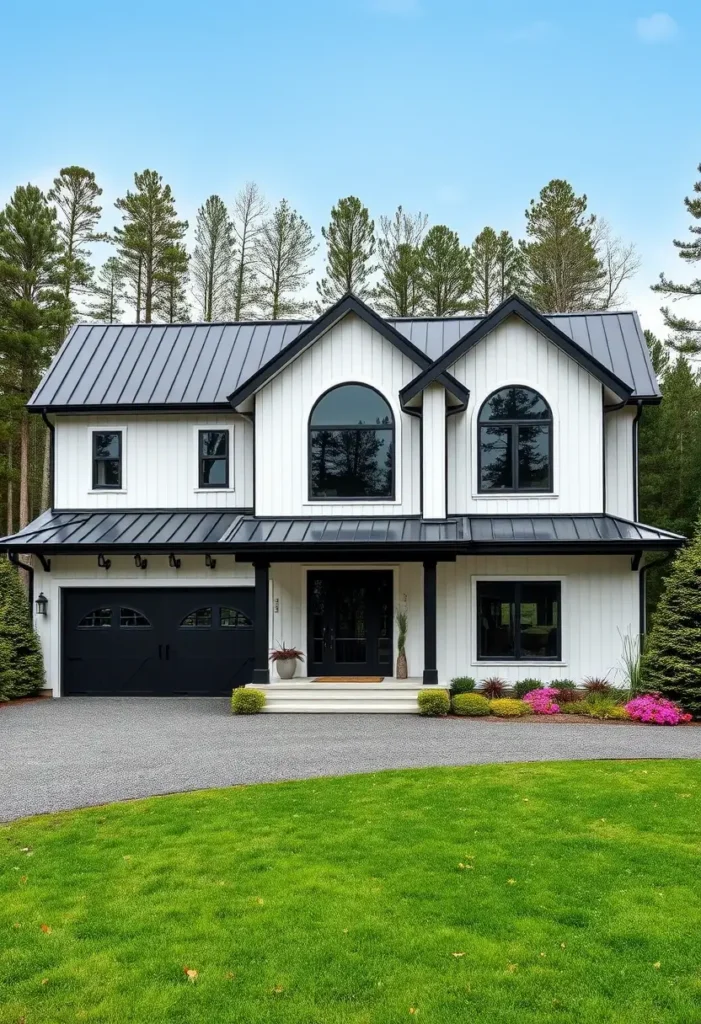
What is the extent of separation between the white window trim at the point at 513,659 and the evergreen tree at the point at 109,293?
78.3 ft

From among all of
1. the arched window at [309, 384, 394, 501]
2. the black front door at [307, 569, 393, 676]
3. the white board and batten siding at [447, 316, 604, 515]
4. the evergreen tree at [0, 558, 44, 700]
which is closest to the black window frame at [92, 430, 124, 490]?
the evergreen tree at [0, 558, 44, 700]

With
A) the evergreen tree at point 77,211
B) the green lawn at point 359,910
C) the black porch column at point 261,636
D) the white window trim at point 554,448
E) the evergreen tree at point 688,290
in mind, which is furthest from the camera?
the evergreen tree at point 77,211

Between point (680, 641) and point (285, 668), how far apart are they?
739cm

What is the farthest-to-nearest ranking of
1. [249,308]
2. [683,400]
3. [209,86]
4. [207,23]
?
[249,308]
[683,400]
[209,86]
[207,23]

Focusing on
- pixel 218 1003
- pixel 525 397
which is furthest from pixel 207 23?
pixel 218 1003

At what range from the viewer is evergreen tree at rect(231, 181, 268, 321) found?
34.1 m

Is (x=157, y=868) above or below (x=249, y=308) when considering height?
below

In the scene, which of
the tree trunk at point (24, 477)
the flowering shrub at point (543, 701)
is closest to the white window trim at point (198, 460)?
the flowering shrub at point (543, 701)

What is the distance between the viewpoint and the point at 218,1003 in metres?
4.07

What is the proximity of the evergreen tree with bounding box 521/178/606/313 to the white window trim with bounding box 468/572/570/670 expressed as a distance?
Result: 18.5 metres

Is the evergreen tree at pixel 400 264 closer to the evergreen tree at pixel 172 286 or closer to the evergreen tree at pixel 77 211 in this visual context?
the evergreen tree at pixel 172 286

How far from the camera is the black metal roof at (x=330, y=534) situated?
1451 centimetres

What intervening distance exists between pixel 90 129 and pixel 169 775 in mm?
20757

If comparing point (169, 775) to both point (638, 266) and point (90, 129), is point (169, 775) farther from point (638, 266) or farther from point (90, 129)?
point (638, 266)
